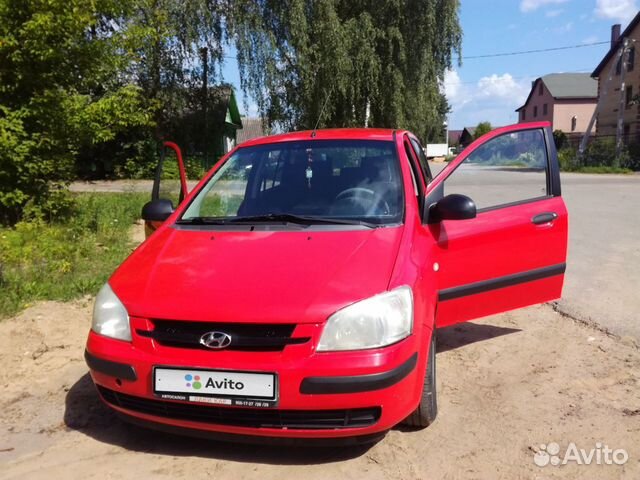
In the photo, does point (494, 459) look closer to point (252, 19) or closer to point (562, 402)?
point (562, 402)

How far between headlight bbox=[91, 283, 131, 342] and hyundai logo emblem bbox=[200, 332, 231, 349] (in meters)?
0.41

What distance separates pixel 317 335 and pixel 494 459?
3.78 ft

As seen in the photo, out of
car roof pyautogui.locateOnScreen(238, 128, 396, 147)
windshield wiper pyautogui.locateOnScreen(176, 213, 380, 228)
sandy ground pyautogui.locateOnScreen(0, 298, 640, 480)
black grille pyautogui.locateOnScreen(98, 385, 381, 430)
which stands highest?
car roof pyautogui.locateOnScreen(238, 128, 396, 147)

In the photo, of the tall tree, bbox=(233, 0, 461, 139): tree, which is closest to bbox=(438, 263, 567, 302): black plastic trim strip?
the tall tree

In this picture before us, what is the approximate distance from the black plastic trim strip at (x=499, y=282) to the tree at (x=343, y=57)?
53.5 ft

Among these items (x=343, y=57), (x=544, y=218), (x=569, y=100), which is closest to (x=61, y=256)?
(x=544, y=218)

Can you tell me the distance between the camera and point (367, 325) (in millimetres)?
2420

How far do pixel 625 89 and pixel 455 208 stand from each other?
43407 mm

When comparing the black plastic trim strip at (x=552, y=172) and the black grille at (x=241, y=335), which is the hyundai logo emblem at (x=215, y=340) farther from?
the black plastic trim strip at (x=552, y=172)

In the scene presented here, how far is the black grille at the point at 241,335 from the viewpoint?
2.39m

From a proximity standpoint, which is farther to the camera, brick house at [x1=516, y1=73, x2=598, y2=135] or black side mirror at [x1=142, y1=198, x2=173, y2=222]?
brick house at [x1=516, y1=73, x2=598, y2=135]

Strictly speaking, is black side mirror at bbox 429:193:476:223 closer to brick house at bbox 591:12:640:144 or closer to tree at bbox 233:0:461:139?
tree at bbox 233:0:461:139

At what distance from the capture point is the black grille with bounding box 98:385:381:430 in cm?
243

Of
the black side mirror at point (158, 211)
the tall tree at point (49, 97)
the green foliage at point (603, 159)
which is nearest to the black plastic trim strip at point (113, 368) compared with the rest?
the black side mirror at point (158, 211)
